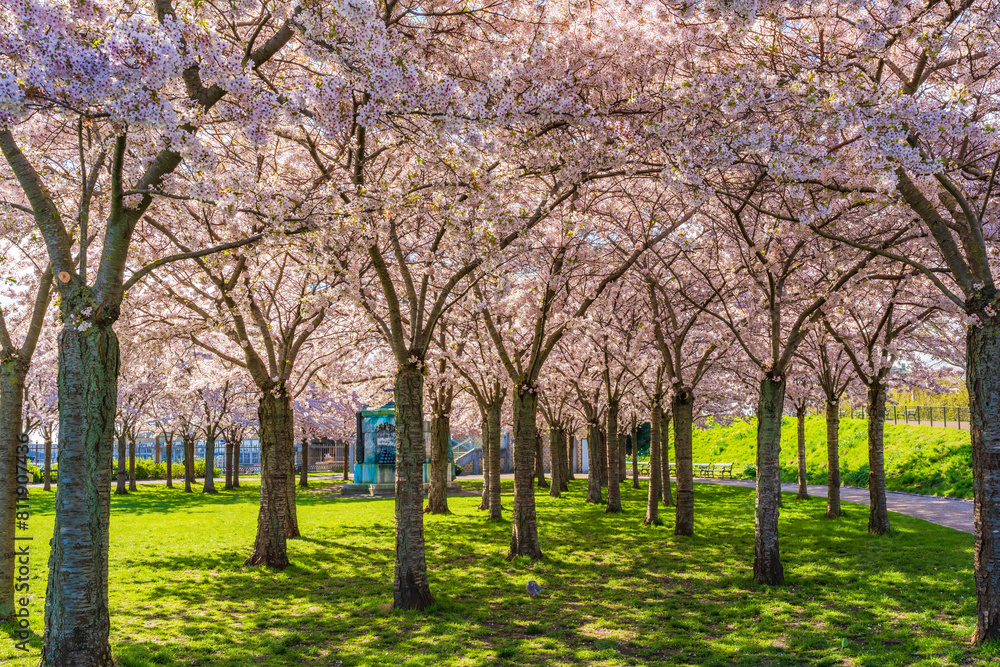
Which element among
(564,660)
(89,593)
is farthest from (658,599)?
(89,593)

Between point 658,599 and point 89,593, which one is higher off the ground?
point 89,593

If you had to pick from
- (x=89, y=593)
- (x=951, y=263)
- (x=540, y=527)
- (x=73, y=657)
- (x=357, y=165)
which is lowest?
(x=540, y=527)

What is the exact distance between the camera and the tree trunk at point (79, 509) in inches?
248

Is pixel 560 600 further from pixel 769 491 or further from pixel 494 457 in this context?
pixel 494 457

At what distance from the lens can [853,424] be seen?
37406mm

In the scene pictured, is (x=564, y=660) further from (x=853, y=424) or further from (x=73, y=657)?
(x=853, y=424)

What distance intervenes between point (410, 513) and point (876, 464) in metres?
11.1

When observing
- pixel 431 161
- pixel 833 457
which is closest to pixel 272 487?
pixel 431 161

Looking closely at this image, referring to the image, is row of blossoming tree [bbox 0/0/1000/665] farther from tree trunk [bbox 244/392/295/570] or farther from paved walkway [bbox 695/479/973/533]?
paved walkway [bbox 695/479/973/533]

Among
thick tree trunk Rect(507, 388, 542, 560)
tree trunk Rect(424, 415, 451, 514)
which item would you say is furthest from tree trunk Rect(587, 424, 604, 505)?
thick tree trunk Rect(507, 388, 542, 560)

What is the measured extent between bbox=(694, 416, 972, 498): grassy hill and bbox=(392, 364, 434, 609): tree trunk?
69.8 feet

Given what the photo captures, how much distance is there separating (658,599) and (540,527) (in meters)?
8.21

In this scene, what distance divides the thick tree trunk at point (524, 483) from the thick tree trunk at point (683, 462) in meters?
4.17

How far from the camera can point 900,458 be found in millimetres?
29500
